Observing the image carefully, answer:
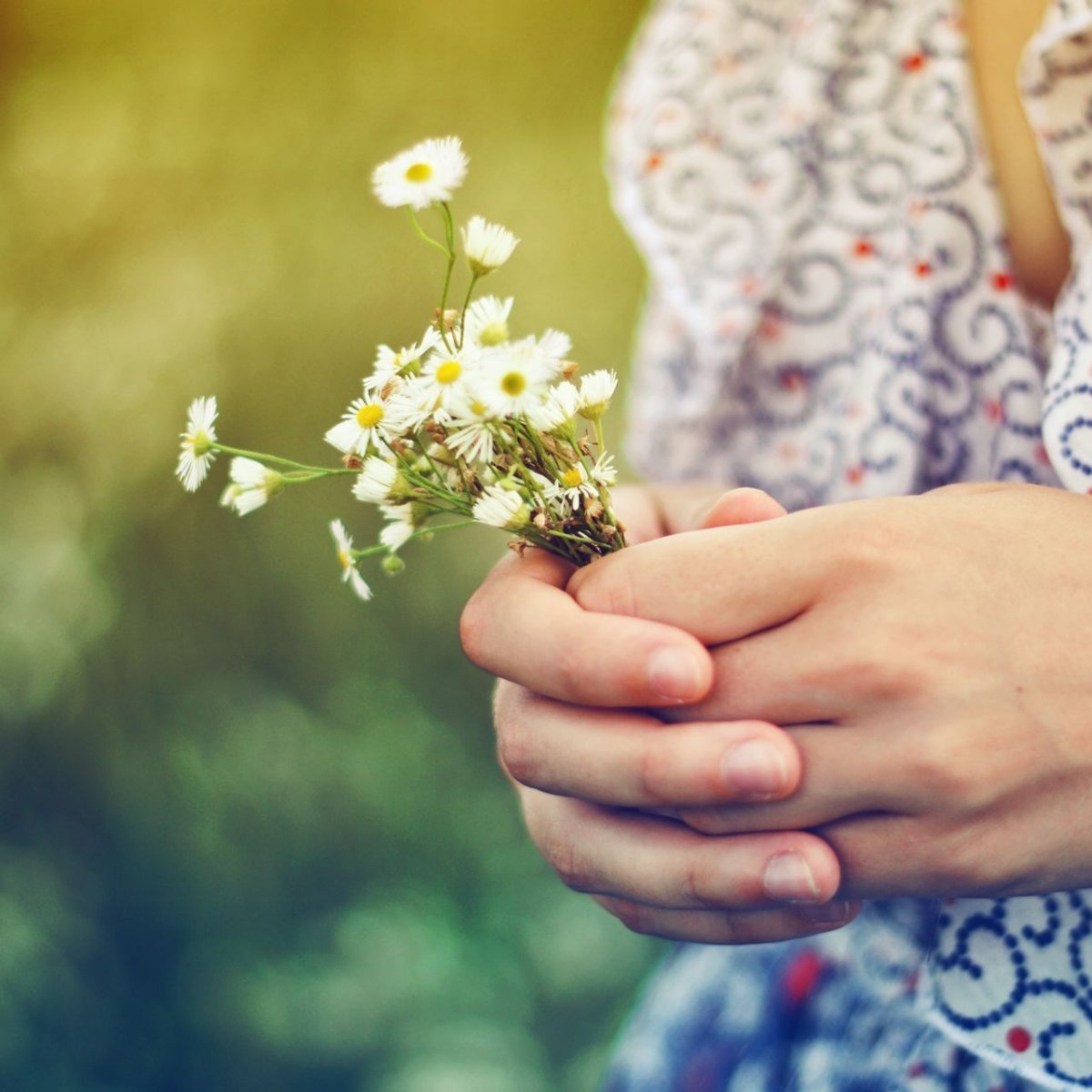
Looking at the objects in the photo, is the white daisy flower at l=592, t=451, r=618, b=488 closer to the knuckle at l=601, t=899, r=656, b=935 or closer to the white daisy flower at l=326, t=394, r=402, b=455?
the white daisy flower at l=326, t=394, r=402, b=455

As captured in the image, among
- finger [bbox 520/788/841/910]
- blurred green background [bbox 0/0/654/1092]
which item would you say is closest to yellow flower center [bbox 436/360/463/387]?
finger [bbox 520/788/841/910]

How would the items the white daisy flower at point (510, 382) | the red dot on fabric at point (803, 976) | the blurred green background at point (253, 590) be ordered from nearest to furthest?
the white daisy flower at point (510, 382) < the red dot on fabric at point (803, 976) < the blurred green background at point (253, 590)

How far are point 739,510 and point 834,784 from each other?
128 millimetres

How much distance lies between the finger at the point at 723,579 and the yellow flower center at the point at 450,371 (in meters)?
0.11

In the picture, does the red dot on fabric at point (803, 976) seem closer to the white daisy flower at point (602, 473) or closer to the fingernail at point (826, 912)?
the fingernail at point (826, 912)

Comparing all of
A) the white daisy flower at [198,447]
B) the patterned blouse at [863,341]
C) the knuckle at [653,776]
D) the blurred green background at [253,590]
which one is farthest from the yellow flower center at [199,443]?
the blurred green background at [253,590]

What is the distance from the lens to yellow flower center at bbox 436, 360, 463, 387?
322mm

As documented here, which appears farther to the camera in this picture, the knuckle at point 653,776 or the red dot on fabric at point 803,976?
the red dot on fabric at point 803,976

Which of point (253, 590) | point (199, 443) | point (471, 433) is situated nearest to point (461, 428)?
point (471, 433)

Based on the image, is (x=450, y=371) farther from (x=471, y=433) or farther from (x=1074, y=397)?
(x=1074, y=397)

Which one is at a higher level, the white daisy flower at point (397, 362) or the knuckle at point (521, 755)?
the white daisy flower at point (397, 362)

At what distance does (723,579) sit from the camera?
A: 1.16ft

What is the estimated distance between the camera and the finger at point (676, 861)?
1.13ft

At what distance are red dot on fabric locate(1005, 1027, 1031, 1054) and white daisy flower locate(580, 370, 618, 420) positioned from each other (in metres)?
0.37
